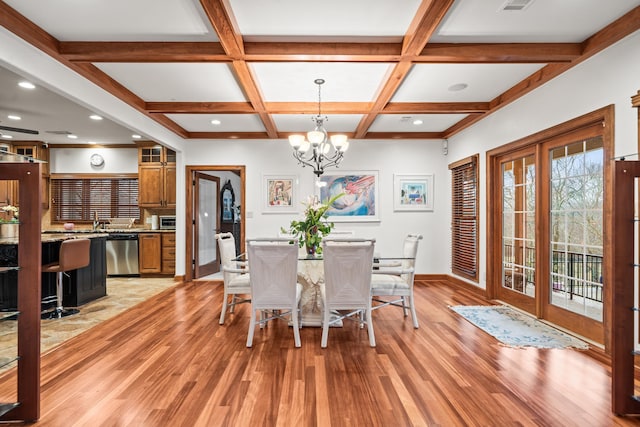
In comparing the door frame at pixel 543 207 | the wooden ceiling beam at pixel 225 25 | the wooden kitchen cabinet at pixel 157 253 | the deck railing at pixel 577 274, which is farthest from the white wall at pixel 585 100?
the wooden kitchen cabinet at pixel 157 253

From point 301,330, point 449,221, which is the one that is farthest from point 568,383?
point 449,221

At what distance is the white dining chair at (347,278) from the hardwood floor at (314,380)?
35cm

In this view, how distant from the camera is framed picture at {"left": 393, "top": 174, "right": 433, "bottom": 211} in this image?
20.3 feet

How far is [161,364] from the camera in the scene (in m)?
2.68

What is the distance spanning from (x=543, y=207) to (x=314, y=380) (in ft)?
9.79

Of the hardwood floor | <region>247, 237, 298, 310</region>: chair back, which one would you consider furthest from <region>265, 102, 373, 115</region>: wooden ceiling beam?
the hardwood floor

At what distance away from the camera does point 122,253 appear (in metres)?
6.39

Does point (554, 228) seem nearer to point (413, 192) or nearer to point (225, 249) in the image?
point (413, 192)

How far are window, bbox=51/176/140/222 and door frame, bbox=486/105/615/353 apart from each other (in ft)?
21.0

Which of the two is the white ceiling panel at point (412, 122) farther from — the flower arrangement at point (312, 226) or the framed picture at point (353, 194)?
the flower arrangement at point (312, 226)

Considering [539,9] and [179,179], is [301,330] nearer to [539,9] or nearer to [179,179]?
[539,9]

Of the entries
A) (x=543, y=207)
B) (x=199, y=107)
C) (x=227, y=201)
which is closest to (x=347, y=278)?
(x=543, y=207)

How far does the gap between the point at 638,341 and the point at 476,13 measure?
8.68 feet

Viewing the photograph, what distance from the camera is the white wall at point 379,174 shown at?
6160 millimetres
